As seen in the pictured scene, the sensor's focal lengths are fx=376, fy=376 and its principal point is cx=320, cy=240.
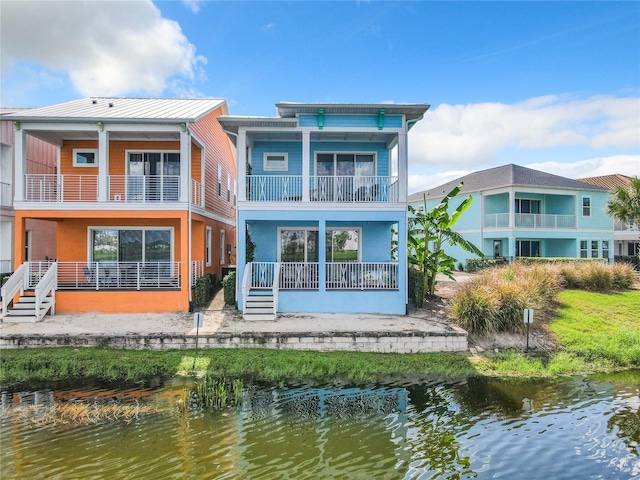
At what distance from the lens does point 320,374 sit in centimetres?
985

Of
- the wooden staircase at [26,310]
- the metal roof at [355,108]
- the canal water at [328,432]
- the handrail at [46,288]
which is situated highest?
the metal roof at [355,108]

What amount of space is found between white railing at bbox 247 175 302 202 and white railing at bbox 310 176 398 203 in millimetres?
727

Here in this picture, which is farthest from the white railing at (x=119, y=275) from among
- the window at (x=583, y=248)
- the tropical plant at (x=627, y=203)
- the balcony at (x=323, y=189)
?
the window at (x=583, y=248)

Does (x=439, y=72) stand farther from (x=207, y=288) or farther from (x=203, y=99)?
(x=207, y=288)

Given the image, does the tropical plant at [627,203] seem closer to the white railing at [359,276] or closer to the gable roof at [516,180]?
the gable roof at [516,180]

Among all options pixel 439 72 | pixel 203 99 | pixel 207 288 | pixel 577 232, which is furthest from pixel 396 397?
pixel 577 232

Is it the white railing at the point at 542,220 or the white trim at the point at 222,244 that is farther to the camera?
the white railing at the point at 542,220

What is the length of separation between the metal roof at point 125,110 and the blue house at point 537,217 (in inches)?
769

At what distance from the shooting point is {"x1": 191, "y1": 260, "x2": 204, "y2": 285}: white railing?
14633 mm

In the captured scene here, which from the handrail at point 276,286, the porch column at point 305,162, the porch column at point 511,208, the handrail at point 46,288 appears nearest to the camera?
the handrail at point 46,288

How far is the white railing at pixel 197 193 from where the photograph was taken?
50.6 feet

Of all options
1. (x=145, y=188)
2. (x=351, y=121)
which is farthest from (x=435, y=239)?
(x=145, y=188)

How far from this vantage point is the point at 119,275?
47.4ft

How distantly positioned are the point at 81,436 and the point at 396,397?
6273mm
